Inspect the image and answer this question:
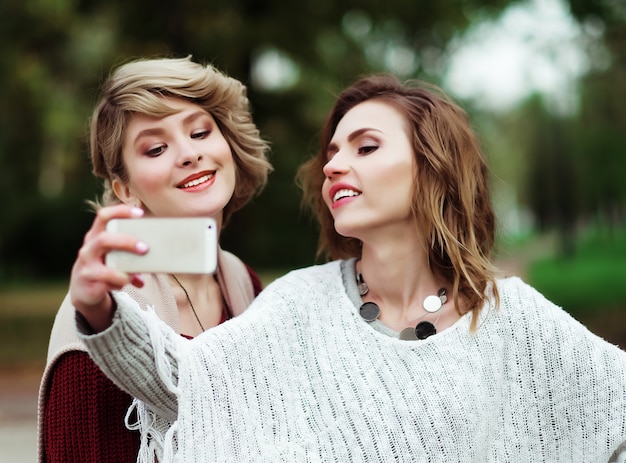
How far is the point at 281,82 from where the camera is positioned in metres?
19.9

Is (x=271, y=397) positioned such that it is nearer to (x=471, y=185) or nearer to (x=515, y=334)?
(x=515, y=334)

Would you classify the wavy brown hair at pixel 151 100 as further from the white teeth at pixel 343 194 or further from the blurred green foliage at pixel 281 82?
the blurred green foliage at pixel 281 82

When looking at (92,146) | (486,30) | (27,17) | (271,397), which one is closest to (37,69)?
(27,17)

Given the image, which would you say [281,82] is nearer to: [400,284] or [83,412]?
[400,284]

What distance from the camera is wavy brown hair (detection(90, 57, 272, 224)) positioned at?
2912 mm

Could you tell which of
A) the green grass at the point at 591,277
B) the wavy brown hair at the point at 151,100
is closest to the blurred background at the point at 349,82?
the green grass at the point at 591,277

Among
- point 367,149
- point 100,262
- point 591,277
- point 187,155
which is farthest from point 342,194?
point 591,277

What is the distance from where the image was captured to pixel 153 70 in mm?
2984

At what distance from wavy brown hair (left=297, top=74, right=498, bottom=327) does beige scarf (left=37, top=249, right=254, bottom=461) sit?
1.97ft

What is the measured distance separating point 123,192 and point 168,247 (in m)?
1.24

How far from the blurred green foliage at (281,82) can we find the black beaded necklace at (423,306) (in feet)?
12.8

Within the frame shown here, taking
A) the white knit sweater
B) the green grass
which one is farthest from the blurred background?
the white knit sweater

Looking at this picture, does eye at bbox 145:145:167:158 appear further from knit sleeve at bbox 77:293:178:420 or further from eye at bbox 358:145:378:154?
knit sleeve at bbox 77:293:178:420

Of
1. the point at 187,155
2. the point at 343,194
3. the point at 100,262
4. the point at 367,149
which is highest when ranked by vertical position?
the point at 187,155
